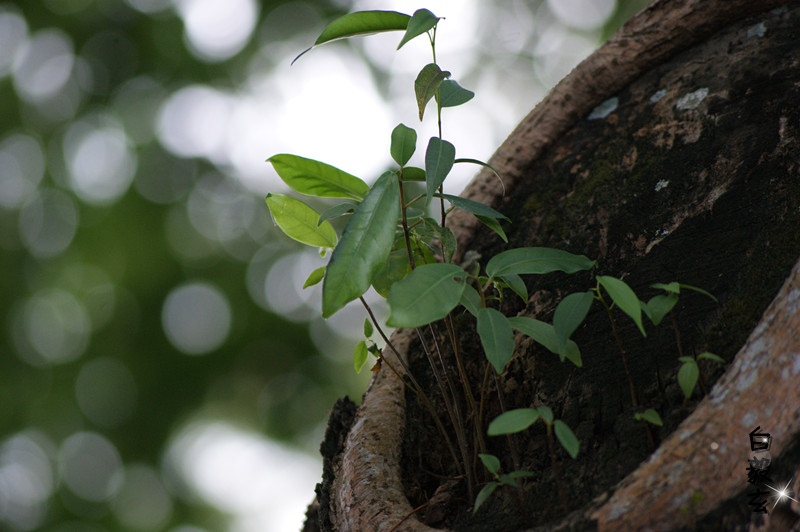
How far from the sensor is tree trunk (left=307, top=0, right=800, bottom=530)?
23.4 inches

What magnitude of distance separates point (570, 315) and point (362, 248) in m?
Result: 0.27

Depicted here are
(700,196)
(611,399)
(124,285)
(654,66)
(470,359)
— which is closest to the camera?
(611,399)

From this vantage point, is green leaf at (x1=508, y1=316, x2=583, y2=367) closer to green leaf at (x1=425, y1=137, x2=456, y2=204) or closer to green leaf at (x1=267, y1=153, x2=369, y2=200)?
green leaf at (x1=425, y1=137, x2=456, y2=204)

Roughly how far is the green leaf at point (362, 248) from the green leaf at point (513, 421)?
215mm

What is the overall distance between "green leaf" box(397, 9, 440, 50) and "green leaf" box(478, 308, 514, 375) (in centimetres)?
39

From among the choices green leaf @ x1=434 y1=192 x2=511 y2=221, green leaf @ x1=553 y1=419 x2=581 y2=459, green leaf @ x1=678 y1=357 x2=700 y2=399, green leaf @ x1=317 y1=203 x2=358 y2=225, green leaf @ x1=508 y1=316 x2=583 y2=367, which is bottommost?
green leaf @ x1=553 y1=419 x2=581 y2=459

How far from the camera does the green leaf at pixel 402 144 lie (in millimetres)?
820

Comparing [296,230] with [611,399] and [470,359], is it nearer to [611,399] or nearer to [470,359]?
[470,359]

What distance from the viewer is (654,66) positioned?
4.22 ft

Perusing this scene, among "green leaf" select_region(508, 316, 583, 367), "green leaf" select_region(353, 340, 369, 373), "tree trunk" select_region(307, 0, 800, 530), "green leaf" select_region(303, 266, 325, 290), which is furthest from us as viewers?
"green leaf" select_region(353, 340, 369, 373)

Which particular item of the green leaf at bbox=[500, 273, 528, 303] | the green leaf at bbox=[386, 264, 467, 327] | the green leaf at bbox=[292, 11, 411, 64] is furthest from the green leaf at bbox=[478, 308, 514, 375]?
the green leaf at bbox=[292, 11, 411, 64]

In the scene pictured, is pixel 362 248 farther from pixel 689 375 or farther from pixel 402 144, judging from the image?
pixel 689 375

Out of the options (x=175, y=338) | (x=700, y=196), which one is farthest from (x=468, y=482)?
(x=175, y=338)

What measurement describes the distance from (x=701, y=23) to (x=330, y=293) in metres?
1.08
